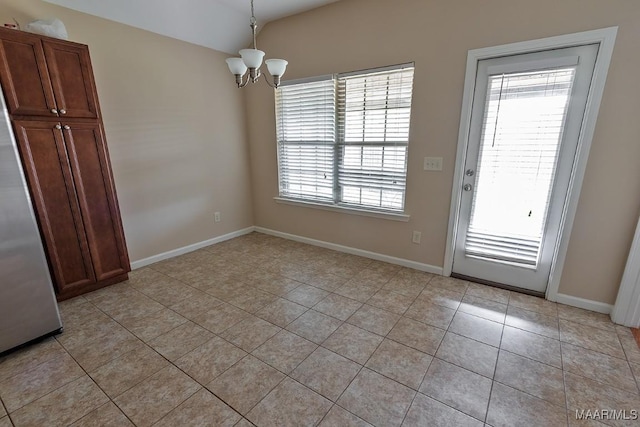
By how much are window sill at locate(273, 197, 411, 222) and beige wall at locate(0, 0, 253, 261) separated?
0.82 m

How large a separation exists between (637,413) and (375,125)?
2709 millimetres

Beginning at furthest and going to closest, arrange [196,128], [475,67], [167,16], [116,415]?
[196,128]
[167,16]
[475,67]
[116,415]

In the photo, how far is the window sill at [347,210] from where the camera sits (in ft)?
10.0

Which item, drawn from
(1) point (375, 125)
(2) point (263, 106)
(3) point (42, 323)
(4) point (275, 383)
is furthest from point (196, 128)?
Answer: (4) point (275, 383)

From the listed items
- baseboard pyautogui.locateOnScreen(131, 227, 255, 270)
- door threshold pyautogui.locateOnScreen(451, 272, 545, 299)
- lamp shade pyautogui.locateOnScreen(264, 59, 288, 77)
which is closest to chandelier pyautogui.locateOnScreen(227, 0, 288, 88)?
lamp shade pyautogui.locateOnScreen(264, 59, 288, 77)

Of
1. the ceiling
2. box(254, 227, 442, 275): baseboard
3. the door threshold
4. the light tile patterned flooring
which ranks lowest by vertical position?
the light tile patterned flooring

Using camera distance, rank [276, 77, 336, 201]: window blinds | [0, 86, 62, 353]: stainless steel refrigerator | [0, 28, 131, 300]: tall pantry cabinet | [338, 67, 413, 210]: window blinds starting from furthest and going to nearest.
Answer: [276, 77, 336, 201]: window blinds
[338, 67, 413, 210]: window blinds
[0, 28, 131, 300]: tall pantry cabinet
[0, 86, 62, 353]: stainless steel refrigerator

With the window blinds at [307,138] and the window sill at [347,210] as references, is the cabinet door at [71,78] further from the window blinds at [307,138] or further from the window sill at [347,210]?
the window sill at [347,210]

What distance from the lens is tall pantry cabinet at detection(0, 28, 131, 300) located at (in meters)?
2.03

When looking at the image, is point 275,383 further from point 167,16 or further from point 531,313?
point 167,16

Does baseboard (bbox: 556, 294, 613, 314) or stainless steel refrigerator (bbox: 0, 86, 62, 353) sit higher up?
stainless steel refrigerator (bbox: 0, 86, 62, 353)

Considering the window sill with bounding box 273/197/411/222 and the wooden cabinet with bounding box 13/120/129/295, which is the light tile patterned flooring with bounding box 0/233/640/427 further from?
the window sill with bounding box 273/197/411/222

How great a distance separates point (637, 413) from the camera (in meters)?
1.43

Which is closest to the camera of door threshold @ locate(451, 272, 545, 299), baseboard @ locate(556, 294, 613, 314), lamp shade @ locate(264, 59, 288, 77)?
lamp shade @ locate(264, 59, 288, 77)
